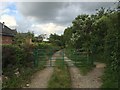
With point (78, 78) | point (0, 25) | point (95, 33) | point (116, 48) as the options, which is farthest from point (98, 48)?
point (0, 25)

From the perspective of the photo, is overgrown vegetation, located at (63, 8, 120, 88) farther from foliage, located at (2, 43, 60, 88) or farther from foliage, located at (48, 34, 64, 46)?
foliage, located at (48, 34, 64, 46)

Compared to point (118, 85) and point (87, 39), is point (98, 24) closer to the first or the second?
point (87, 39)

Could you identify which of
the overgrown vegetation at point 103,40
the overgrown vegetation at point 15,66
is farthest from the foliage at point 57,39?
the overgrown vegetation at point 15,66

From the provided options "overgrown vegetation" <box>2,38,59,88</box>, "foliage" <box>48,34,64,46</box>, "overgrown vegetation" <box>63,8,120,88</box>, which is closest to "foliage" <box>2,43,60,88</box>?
"overgrown vegetation" <box>2,38,59,88</box>

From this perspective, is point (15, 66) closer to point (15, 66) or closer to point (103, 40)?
point (15, 66)

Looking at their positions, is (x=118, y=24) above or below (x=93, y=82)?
above

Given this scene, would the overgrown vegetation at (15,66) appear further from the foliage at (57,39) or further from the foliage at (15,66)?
the foliage at (57,39)

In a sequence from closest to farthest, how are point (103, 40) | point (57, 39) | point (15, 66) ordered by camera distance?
1. point (15, 66)
2. point (103, 40)
3. point (57, 39)

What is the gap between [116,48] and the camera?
9578 mm

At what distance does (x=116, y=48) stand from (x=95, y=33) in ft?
30.8

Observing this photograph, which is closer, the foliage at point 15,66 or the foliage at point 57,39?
the foliage at point 15,66

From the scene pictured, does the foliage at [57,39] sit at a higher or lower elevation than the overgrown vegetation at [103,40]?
higher

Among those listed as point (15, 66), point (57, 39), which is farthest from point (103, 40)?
point (57, 39)

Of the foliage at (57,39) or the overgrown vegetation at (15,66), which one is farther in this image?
the foliage at (57,39)
